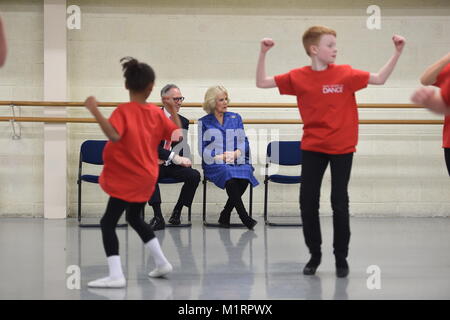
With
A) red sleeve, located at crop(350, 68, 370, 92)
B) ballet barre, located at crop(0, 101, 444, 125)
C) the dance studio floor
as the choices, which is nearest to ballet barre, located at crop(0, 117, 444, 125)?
ballet barre, located at crop(0, 101, 444, 125)

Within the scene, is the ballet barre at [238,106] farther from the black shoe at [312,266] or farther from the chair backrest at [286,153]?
the black shoe at [312,266]

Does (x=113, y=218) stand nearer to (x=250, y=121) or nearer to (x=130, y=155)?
(x=130, y=155)

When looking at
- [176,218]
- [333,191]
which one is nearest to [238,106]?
[176,218]

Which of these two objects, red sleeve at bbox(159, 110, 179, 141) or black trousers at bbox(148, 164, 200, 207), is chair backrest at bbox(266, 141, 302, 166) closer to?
black trousers at bbox(148, 164, 200, 207)

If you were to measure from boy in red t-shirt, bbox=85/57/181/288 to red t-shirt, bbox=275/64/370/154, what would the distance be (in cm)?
71

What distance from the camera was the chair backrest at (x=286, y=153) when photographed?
609 centimetres

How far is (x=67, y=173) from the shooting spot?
640 cm

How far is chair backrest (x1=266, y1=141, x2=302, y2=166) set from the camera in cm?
609

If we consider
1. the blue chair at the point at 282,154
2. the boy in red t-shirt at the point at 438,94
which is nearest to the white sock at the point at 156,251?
the boy in red t-shirt at the point at 438,94

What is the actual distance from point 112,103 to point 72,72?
57cm

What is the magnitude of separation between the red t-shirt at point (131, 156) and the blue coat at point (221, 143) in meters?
2.41
